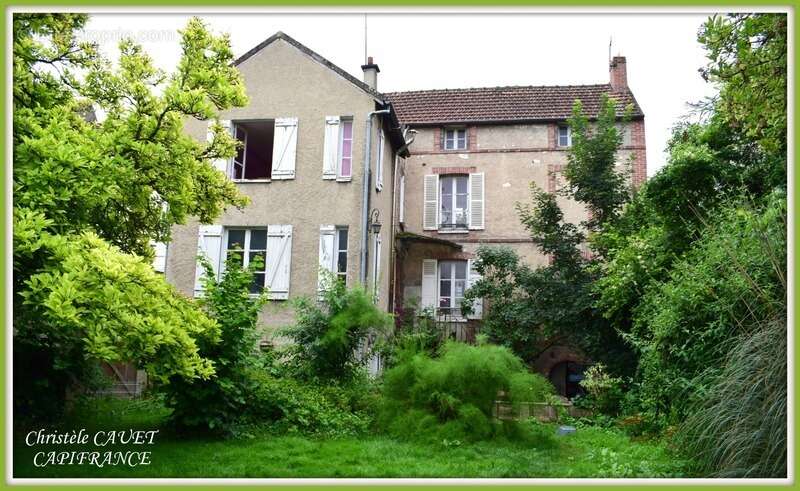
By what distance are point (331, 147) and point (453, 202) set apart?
5531 millimetres

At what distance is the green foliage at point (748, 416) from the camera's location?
557cm

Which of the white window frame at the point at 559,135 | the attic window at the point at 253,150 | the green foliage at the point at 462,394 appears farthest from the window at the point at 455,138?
the green foliage at the point at 462,394

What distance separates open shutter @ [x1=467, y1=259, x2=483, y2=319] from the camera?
1763 centimetres

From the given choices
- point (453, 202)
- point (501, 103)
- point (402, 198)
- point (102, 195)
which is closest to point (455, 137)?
point (501, 103)

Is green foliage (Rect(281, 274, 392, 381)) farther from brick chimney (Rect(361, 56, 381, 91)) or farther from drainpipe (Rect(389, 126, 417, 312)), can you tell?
brick chimney (Rect(361, 56, 381, 91))

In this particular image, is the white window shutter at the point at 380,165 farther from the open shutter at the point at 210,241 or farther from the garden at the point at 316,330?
the garden at the point at 316,330

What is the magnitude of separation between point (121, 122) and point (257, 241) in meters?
7.72

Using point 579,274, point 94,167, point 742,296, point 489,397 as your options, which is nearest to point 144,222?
point 94,167

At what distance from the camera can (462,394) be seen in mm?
9109

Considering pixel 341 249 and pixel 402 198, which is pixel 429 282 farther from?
pixel 341 249

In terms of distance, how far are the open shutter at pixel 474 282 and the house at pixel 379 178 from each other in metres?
0.05

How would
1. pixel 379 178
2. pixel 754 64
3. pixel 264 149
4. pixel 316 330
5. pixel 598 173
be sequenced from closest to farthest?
pixel 754 64 < pixel 316 330 < pixel 379 178 < pixel 598 173 < pixel 264 149

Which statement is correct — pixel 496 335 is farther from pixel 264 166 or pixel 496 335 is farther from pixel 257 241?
pixel 264 166

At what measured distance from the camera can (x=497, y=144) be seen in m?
19.2
